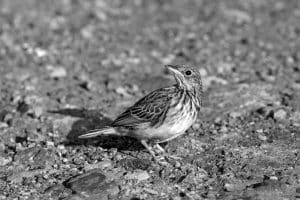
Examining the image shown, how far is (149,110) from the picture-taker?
27.5ft

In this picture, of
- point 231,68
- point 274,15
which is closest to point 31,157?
point 231,68

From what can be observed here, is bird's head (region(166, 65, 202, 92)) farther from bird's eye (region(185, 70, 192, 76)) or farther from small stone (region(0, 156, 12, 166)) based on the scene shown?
small stone (region(0, 156, 12, 166))

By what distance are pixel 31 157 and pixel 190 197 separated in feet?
9.07

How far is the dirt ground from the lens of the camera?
7672mm

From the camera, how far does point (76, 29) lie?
555 inches

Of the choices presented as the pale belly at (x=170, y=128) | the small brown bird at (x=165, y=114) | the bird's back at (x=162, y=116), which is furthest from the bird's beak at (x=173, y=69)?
the pale belly at (x=170, y=128)

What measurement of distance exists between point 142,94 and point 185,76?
98.7 inches

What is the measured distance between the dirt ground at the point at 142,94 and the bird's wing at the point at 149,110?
53 centimetres

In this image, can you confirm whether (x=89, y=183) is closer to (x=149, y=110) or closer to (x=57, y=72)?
(x=149, y=110)

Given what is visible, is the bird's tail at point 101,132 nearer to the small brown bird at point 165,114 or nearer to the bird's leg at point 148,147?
the small brown bird at point 165,114

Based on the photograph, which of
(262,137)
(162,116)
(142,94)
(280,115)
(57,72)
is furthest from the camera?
(57,72)

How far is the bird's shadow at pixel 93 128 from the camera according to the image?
8969 mm

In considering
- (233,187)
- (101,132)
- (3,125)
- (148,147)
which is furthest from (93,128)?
(233,187)

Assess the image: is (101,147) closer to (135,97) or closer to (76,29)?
(135,97)
